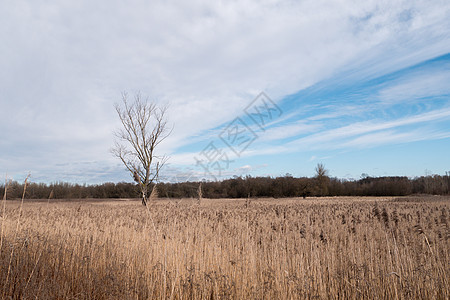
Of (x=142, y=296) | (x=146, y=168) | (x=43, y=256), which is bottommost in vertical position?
(x=142, y=296)

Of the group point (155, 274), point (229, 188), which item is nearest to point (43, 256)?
point (155, 274)

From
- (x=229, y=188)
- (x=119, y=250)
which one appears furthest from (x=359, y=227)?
(x=229, y=188)

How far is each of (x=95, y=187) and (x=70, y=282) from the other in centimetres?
4861

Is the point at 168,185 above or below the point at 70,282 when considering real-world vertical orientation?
above

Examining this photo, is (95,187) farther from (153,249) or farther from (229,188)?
(153,249)

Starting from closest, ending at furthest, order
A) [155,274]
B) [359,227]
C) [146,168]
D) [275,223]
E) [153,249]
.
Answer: [155,274]
[153,249]
[359,227]
[275,223]
[146,168]

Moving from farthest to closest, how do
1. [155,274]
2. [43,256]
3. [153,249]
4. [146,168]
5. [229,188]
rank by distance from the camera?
[229,188], [146,168], [153,249], [43,256], [155,274]

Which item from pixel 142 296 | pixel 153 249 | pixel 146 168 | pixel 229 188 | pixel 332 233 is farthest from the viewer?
pixel 229 188

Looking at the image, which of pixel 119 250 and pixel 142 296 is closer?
pixel 142 296

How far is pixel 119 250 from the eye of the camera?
5090mm

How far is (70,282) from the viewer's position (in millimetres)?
4062

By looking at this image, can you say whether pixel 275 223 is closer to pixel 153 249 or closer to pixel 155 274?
pixel 153 249

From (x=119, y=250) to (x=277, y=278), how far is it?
296 centimetres

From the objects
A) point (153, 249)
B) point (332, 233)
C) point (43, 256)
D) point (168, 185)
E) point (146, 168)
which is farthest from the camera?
point (168, 185)
